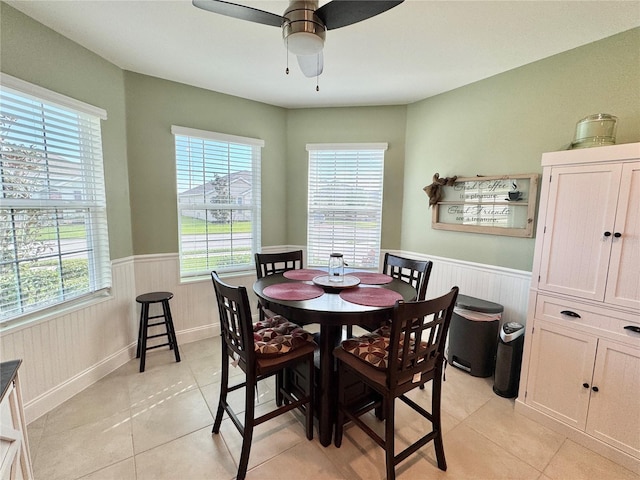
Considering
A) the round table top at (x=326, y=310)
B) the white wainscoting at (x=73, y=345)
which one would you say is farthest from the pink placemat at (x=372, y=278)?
the white wainscoting at (x=73, y=345)

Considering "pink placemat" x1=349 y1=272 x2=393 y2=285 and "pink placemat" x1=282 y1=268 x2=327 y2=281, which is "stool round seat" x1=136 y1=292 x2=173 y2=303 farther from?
"pink placemat" x1=349 y1=272 x2=393 y2=285

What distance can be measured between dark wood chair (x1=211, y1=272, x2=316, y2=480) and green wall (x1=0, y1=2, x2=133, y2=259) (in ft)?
5.05

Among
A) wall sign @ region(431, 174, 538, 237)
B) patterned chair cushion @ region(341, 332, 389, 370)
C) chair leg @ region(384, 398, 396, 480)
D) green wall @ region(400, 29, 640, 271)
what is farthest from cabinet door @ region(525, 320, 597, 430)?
chair leg @ region(384, 398, 396, 480)

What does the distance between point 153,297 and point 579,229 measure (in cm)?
327

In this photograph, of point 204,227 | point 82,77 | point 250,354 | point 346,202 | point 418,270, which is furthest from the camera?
point 346,202

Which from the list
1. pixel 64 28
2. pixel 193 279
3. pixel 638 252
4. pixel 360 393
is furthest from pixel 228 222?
pixel 638 252

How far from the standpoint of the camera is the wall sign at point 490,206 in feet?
8.00

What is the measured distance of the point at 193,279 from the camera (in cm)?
316

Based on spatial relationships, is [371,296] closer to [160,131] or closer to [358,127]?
[358,127]

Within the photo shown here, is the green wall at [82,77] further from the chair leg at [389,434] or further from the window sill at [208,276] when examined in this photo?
the chair leg at [389,434]

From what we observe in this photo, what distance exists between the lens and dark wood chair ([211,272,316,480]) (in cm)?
156

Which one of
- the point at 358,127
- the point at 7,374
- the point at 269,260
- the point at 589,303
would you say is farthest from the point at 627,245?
the point at 7,374

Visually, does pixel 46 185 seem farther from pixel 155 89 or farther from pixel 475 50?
pixel 475 50

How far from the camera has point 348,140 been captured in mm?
3473
